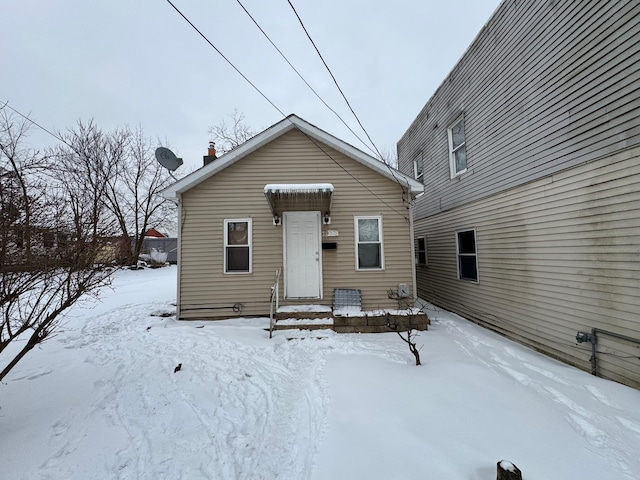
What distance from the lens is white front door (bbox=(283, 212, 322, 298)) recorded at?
22.1 feet

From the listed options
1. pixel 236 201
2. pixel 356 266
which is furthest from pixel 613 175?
pixel 236 201

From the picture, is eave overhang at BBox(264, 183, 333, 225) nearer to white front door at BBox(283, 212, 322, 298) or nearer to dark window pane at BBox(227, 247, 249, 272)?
white front door at BBox(283, 212, 322, 298)

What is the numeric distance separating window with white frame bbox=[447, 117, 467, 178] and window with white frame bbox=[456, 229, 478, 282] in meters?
1.73

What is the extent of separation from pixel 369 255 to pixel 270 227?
2621 mm

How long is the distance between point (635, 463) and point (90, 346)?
24.6ft

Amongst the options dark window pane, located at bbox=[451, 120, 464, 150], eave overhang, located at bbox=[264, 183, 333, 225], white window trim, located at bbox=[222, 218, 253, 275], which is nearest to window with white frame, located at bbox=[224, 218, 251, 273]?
white window trim, located at bbox=[222, 218, 253, 275]

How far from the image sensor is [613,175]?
3.61 meters

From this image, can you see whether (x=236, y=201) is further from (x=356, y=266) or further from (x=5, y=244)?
(x=5, y=244)

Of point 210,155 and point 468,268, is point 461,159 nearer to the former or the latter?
point 468,268

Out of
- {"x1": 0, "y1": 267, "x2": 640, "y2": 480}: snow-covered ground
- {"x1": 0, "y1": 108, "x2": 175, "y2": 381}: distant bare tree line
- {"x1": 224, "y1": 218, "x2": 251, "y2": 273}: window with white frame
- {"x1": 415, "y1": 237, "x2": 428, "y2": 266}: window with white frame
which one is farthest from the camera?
{"x1": 415, "y1": 237, "x2": 428, "y2": 266}: window with white frame

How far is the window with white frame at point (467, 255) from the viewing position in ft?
22.5

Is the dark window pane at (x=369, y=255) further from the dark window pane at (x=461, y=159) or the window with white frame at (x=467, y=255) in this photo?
the dark window pane at (x=461, y=159)

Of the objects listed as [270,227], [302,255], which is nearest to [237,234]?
[270,227]

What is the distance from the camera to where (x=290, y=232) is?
6855 millimetres
